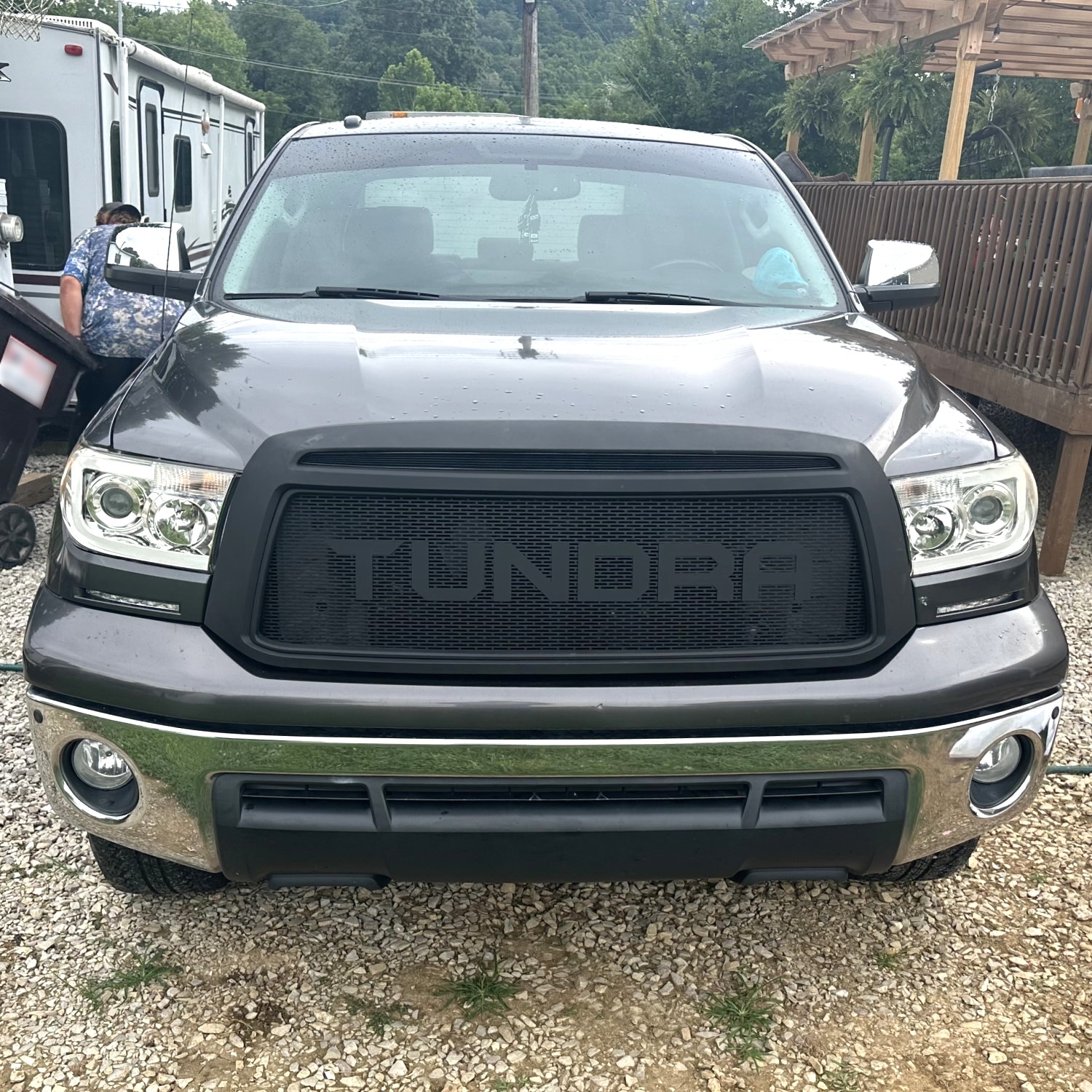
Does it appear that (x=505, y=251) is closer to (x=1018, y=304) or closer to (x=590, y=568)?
(x=590, y=568)

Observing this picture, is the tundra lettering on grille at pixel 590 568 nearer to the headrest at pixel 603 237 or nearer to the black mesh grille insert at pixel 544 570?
the black mesh grille insert at pixel 544 570

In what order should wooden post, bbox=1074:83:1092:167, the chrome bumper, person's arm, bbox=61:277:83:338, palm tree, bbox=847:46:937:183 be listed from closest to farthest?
the chrome bumper, person's arm, bbox=61:277:83:338, palm tree, bbox=847:46:937:183, wooden post, bbox=1074:83:1092:167

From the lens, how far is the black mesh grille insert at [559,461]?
2104 millimetres

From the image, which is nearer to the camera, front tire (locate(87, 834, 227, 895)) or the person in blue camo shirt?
front tire (locate(87, 834, 227, 895))

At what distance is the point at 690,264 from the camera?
11.1 feet

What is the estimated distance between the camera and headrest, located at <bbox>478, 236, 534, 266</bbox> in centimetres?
332

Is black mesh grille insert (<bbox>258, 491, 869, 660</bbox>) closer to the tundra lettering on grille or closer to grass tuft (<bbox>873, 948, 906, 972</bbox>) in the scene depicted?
the tundra lettering on grille

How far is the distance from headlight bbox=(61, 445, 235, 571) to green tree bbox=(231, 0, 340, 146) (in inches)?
3087

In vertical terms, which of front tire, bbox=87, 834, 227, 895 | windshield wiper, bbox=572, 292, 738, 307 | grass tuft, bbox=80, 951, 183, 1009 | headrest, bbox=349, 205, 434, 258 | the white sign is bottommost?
grass tuft, bbox=80, 951, 183, 1009

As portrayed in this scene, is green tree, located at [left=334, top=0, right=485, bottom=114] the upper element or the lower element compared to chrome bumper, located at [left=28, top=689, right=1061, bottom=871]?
upper

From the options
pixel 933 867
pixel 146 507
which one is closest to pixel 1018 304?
pixel 933 867

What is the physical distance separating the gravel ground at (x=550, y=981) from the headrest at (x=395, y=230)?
178 centimetres

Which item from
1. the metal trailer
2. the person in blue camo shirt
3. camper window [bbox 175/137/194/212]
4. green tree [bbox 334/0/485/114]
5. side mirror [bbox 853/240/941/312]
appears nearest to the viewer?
side mirror [bbox 853/240/941/312]

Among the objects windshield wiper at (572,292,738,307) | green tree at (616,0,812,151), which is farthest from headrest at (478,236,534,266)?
green tree at (616,0,812,151)
